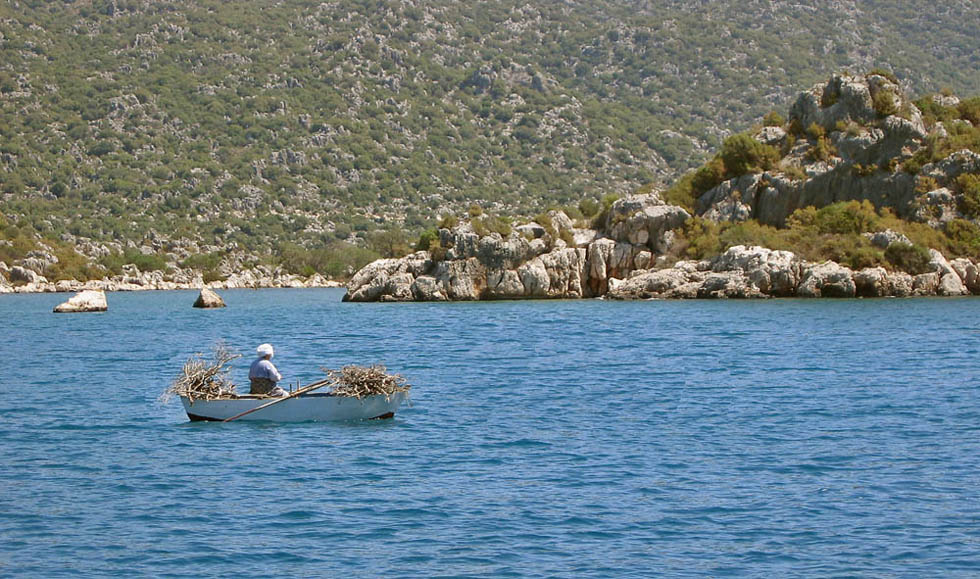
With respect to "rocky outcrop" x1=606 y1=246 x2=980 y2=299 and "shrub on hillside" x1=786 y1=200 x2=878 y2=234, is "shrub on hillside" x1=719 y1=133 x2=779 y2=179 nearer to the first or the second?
"shrub on hillside" x1=786 y1=200 x2=878 y2=234

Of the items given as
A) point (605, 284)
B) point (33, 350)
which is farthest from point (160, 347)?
point (605, 284)

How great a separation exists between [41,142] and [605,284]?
12349cm

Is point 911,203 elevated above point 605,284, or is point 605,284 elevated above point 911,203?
point 911,203

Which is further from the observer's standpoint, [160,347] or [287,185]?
[287,185]

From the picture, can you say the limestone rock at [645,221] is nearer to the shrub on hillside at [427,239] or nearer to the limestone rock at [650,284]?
the limestone rock at [650,284]

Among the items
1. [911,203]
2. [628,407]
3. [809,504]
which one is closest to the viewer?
[809,504]

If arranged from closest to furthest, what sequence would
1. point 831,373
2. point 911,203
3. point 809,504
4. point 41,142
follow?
point 809,504 < point 831,373 < point 911,203 < point 41,142

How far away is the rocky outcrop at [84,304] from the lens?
3553 inches

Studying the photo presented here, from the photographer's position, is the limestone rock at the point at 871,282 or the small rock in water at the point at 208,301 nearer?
the limestone rock at the point at 871,282

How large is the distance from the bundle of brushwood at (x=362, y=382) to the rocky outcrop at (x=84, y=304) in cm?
6691

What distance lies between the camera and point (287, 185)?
192750 mm

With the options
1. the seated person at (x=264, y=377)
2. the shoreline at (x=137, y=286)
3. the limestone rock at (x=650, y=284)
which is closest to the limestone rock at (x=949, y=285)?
the limestone rock at (x=650, y=284)

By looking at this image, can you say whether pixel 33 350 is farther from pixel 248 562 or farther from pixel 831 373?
pixel 248 562

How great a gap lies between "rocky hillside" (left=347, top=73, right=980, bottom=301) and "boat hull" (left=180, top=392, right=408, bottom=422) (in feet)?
197
